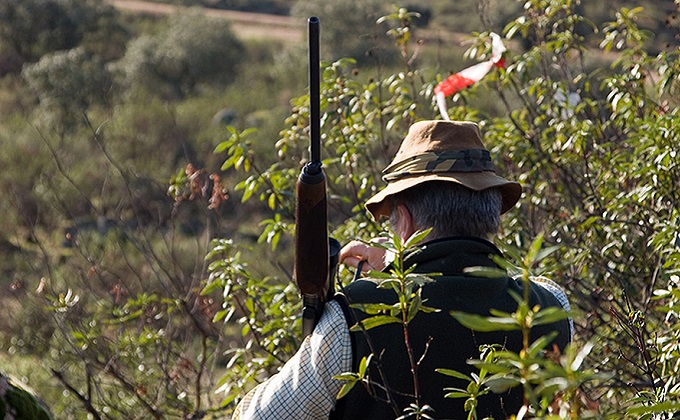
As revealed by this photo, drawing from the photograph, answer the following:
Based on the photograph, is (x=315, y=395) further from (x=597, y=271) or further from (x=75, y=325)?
(x=75, y=325)

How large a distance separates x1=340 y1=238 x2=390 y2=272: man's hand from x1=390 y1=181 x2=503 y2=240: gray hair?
10.9 inches

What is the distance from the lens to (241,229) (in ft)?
45.9

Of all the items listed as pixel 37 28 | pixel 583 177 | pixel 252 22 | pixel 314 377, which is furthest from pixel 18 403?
pixel 252 22

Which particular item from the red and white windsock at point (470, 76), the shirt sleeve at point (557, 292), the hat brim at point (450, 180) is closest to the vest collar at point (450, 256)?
the hat brim at point (450, 180)

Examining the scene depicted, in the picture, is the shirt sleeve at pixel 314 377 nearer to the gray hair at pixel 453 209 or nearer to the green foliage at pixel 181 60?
the gray hair at pixel 453 209

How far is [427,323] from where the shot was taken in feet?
7.17

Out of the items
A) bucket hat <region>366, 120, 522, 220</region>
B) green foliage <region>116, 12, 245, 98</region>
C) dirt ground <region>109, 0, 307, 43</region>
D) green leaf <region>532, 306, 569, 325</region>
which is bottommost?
dirt ground <region>109, 0, 307, 43</region>

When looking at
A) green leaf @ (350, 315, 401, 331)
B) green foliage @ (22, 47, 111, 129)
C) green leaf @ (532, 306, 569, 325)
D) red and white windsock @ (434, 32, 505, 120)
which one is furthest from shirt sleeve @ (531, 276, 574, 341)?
green foliage @ (22, 47, 111, 129)

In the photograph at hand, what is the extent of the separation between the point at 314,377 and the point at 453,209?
52 cm

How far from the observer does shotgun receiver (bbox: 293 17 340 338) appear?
2.13 meters

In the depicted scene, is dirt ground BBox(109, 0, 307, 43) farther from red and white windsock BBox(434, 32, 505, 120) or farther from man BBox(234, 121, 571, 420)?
man BBox(234, 121, 571, 420)

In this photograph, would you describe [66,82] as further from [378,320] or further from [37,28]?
[378,320]

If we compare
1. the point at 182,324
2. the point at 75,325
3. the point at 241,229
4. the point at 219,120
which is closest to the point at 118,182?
the point at 241,229

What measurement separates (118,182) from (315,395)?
1297 cm
